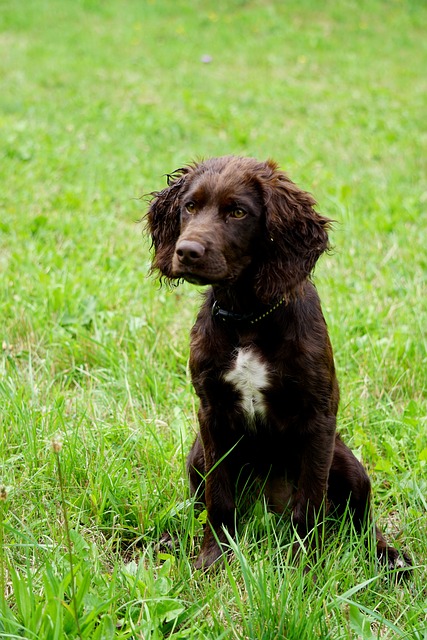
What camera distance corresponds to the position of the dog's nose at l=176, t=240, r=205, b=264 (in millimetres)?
2328

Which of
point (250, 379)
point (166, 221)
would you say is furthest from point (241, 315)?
point (166, 221)

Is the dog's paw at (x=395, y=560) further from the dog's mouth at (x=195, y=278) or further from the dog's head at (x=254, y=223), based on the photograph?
the dog's mouth at (x=195, y=278)

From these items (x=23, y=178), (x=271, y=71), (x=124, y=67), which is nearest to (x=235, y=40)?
(x=271, y=71)

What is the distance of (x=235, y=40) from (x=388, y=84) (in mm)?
3694

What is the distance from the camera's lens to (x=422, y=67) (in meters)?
13.2

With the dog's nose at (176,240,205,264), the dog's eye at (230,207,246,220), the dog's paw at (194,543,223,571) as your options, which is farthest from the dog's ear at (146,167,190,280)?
the dog's paw at (194,543,223,571)

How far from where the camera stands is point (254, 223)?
2.59m

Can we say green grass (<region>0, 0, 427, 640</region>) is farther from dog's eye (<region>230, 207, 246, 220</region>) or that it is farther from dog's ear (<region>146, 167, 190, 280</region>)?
dog's eye (<region>230, 207, 246, 220</region>)

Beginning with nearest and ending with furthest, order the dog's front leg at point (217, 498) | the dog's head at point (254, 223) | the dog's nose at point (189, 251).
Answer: the dog's nose at point (189, 251) < the dog's head at point (254, 223) < the dog's front leg at point (217, 498)

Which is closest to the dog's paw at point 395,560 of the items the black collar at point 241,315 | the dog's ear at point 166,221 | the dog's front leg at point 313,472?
the dog's front leg at point 313,472

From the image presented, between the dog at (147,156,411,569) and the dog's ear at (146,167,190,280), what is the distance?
4 cm

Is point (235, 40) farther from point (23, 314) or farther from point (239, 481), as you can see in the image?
point (239, 481)

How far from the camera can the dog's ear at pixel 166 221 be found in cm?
285

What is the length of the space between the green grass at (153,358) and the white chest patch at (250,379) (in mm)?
385
